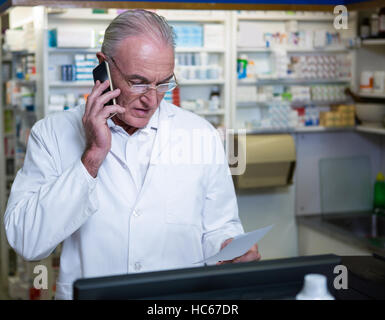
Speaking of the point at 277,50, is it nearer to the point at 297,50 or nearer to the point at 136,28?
the point at 297,50

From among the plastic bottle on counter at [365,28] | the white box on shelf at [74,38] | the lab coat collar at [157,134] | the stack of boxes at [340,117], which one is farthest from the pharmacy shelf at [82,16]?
the lab coat collar at [157,134]

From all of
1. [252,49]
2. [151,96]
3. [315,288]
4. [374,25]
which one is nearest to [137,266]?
[151,96]

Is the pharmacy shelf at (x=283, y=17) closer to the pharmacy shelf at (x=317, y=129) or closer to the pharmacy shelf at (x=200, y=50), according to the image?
the pharmacy shelf at (x=200, y=50)

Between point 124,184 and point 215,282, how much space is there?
2.94 ft

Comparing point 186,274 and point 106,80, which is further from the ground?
point 106,80

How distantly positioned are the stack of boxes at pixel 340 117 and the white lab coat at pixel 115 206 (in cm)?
285

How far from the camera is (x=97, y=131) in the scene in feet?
5.66

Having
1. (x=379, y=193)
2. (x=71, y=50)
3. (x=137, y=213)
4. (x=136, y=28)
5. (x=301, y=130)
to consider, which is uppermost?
(x=71, y=50)

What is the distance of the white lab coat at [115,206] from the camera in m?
1.71

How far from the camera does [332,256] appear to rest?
47.9 inches

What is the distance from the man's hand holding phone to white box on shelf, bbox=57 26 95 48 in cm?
249

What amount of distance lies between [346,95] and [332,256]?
12.7 ft
